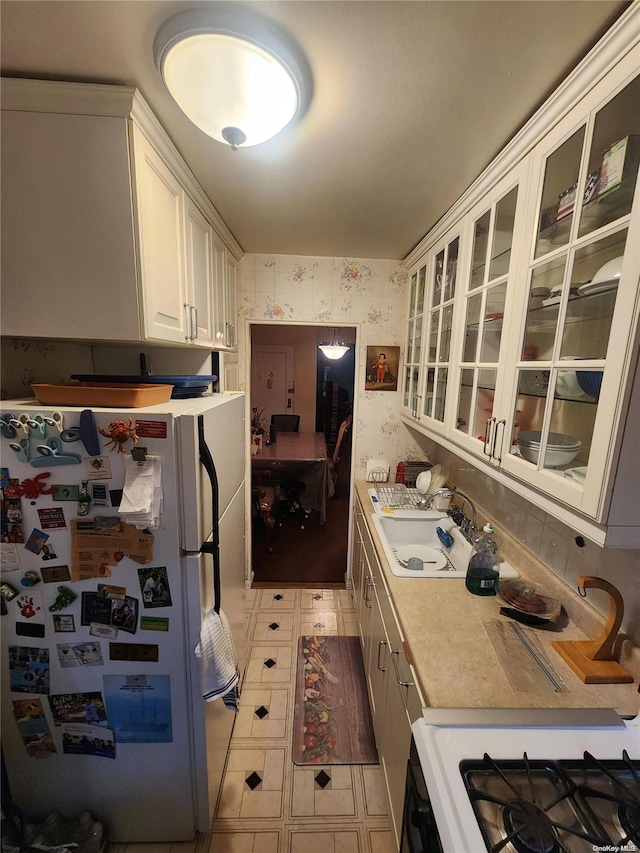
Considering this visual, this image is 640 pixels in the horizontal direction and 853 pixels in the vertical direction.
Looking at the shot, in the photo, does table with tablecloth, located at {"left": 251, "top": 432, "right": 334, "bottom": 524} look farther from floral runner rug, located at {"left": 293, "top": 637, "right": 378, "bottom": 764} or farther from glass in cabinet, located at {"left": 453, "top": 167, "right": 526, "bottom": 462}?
glass in cabinet, located at {"left": 453, "top": 167, "right": 526, "bottom": 462}

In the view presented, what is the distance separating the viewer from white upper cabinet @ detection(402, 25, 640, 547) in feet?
2.40

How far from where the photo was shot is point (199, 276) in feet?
5.28

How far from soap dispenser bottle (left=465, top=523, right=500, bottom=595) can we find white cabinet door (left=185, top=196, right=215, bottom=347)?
4.91 ft

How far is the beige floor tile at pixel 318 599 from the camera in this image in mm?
2516

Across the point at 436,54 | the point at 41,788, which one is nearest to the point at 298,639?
the point at 41,788

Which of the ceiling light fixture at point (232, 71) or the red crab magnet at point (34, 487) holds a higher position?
the ceiling light fixture at point (232, 71)

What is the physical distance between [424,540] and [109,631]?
1.52 m

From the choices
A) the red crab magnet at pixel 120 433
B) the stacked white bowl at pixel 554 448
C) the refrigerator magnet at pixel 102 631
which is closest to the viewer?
the stacked white bowl at pixel 554 448

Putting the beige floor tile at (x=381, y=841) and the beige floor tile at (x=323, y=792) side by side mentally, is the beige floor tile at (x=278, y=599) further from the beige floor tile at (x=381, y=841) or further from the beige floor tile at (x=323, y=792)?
the beige floor tile at (x=381, y=841)

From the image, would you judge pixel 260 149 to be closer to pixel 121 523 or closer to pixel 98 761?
pixel 121 523

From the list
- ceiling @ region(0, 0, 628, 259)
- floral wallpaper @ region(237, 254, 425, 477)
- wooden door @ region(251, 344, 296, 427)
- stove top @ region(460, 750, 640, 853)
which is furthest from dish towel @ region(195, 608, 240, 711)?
wooden door @ region(251, 344, 296, 427)

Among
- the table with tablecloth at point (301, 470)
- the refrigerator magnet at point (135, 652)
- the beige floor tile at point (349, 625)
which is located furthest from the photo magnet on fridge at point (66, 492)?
the table with tablecloth at point (301, 470)

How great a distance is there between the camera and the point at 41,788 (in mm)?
1196

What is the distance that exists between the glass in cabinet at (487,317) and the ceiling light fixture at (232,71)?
0.76 metres
